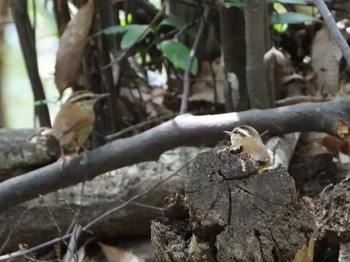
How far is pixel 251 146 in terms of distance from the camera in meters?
1.64

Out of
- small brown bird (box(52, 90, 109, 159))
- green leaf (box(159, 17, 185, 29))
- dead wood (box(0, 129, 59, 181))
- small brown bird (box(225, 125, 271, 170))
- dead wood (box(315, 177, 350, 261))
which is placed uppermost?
small brown bird (box(225, 125, 271, 170))

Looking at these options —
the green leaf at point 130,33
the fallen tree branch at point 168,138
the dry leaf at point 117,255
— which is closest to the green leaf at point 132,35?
the green leaf at point 130,33

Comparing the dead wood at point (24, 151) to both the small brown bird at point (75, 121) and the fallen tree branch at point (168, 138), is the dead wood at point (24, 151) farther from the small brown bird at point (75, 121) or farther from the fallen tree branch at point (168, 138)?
the fallen tree branch at point (168, 138)

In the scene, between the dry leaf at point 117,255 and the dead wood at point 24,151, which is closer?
the dry leaf at point 117,255

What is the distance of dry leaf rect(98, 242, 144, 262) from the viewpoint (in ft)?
8.82

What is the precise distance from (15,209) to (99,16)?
0.95m

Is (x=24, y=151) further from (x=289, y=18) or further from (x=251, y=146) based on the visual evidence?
(x=251, y=146)

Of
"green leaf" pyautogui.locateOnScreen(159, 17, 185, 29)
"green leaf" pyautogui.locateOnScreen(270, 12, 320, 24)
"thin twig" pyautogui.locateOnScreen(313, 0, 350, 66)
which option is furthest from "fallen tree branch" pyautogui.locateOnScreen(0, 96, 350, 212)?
"green leaf" pyautogui.locateOnScreen(159, 17, 185, 29)

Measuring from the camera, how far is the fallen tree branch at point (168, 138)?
2.50 m

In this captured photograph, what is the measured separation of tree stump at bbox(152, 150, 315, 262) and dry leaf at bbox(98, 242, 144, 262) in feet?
4.06

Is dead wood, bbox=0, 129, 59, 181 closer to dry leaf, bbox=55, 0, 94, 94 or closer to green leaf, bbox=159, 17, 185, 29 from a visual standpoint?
dry leaf, bbox=55, 0, 94, 94

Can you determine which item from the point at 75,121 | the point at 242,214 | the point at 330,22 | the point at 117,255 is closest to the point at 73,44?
the point at 75,121

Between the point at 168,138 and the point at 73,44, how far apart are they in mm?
729

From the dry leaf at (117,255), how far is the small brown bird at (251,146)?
111 cm
